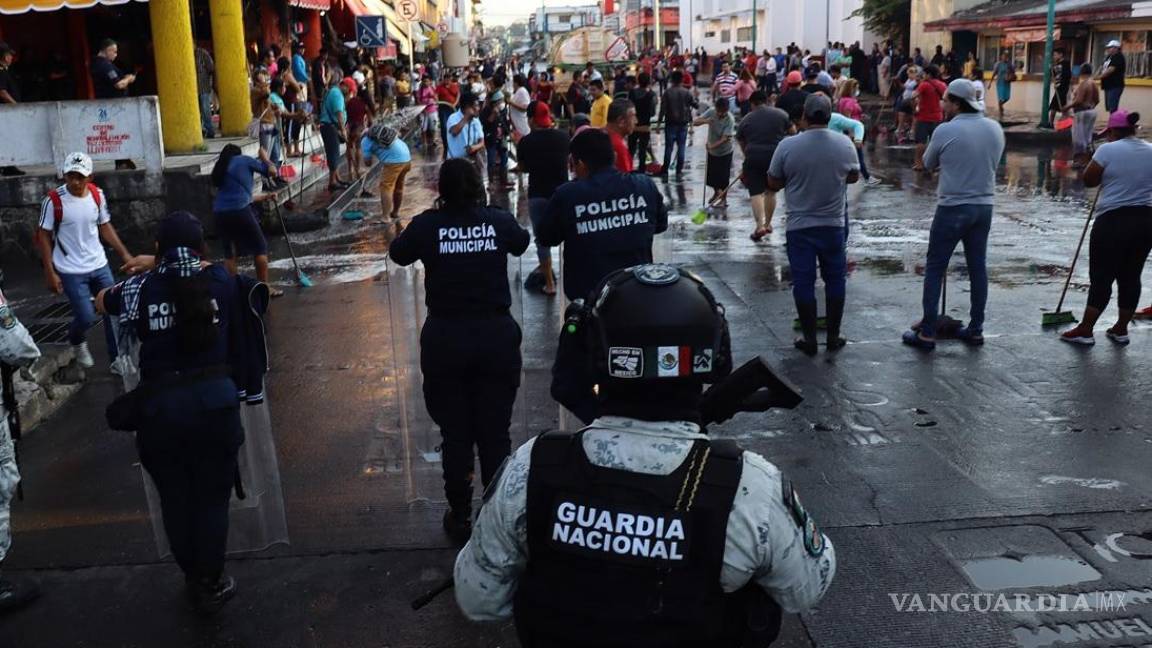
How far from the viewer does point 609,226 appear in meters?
5.56

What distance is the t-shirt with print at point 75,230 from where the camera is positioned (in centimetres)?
793

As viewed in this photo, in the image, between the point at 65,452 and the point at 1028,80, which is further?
the point at 1028,80

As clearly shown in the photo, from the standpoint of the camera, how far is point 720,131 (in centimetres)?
1427

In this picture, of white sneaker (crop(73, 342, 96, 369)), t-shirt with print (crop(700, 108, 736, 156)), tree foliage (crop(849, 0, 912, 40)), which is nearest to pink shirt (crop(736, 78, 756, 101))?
t-shirt with print (crop(700, 108, 736, 156))

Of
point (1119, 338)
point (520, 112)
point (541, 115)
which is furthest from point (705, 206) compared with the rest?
point (1119, 338)

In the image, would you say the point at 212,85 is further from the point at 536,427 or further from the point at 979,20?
the point at 979,20

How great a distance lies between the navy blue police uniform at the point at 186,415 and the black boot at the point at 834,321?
4.74 metres

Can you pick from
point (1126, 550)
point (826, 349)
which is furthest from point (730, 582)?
point (826, 349)

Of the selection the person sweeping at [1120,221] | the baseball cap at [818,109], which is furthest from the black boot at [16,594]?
the person sweeping at [1120,221]

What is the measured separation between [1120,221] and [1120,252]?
0.23 metres

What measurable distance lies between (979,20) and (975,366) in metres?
25.1

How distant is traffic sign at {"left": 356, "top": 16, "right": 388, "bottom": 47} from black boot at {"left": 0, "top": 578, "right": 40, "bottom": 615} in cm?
2199

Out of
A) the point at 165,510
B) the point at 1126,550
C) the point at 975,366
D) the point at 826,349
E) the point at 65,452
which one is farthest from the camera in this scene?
the point at 826,349

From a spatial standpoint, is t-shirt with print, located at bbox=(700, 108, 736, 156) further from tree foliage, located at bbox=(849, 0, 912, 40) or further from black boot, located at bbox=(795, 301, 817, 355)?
tree foliage, located at bbox=(849, 0, 912, 40)
